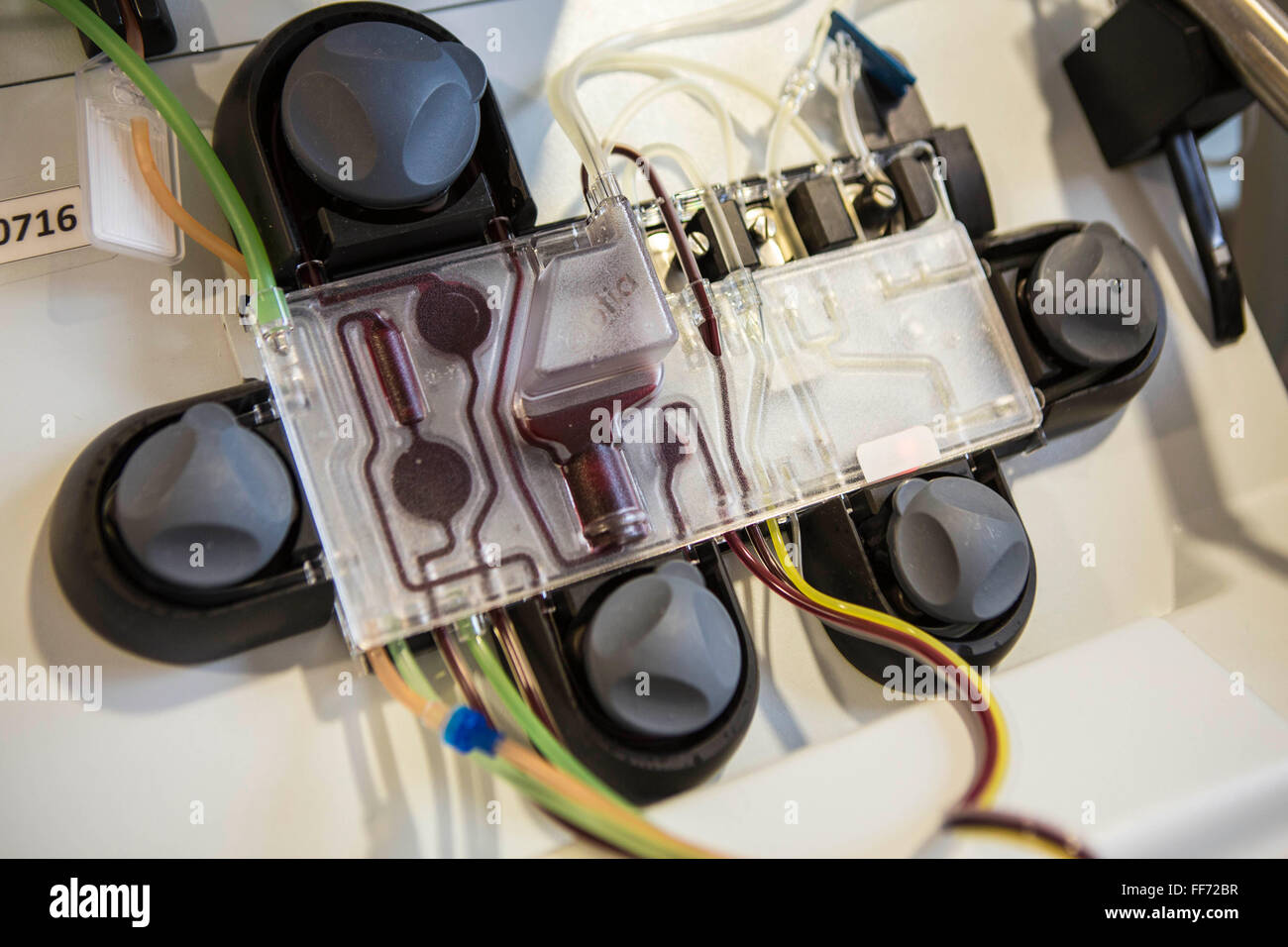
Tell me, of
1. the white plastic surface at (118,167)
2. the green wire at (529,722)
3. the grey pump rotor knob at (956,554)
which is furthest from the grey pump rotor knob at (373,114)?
the grey pump rotor knob at (956,554)

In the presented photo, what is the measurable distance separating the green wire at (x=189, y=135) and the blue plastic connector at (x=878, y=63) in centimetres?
58

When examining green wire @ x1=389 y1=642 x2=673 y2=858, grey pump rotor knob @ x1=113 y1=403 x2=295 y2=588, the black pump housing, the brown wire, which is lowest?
green wire @ x1=389 y1=642 x2=673 y2=858

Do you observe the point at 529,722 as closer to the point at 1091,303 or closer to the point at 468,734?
the point at 468,734

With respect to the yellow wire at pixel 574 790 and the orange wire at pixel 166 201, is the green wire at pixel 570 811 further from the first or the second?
the orange wire at pixel 166 201

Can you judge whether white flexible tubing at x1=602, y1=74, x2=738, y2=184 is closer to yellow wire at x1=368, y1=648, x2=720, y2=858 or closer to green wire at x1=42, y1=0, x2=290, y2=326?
green wire at x1=42, y1=0, x2=290, y2=326

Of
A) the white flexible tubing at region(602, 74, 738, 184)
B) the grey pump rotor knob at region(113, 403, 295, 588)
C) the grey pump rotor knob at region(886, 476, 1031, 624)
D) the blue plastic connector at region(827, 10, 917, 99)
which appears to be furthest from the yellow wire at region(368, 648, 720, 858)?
the blue plastic connector at region(827, 10, 917, 99)

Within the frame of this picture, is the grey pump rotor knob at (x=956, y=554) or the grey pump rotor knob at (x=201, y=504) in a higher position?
the grey pump rotor knob at (x=201, y=504)

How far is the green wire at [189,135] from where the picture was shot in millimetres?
707

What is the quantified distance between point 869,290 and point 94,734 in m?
0.69

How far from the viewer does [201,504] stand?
62cm

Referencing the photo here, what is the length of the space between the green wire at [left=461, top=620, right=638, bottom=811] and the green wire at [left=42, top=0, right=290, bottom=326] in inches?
11.1

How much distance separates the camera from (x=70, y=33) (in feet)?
2.62

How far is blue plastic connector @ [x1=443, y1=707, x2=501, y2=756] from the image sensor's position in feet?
2.04

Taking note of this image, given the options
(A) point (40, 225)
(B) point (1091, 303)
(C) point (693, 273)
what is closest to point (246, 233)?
(A) point (40, 225)
